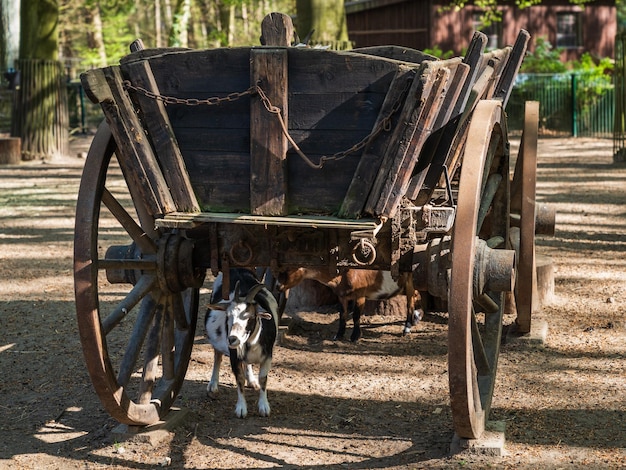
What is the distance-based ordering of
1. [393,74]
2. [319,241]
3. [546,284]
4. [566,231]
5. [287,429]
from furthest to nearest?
1. [566,231]
2. [546,284]
3. [287,429]
4. [319,241]
5. [393,74]

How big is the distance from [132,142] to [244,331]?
4.81 ft

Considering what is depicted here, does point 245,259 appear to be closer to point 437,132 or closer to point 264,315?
point 264,315

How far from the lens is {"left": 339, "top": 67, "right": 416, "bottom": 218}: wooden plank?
165 inches

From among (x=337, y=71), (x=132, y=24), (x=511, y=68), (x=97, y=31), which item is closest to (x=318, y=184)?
(x=337, y=71)

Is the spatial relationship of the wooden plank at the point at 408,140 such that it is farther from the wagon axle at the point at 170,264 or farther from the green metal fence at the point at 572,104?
the green metal fence at the point at 572,104

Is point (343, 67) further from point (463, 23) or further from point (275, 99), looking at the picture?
point (463, 23)

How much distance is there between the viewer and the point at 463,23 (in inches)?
1318

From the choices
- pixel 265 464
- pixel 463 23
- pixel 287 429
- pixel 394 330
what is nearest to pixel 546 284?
pixel 394 330

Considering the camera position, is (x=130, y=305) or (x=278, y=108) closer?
(x=278, y=108)

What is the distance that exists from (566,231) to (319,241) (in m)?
7.89

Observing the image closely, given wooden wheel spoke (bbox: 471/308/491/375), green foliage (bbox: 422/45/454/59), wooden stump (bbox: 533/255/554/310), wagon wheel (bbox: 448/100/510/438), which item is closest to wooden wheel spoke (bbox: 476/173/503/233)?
wagon wheel (bbox: 448/100/510/438)

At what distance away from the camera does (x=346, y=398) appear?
5891mm

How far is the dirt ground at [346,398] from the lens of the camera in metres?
4.89

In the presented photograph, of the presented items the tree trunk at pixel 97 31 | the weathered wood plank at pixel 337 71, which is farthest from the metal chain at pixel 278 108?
the tree trunk at pixel 97 31
